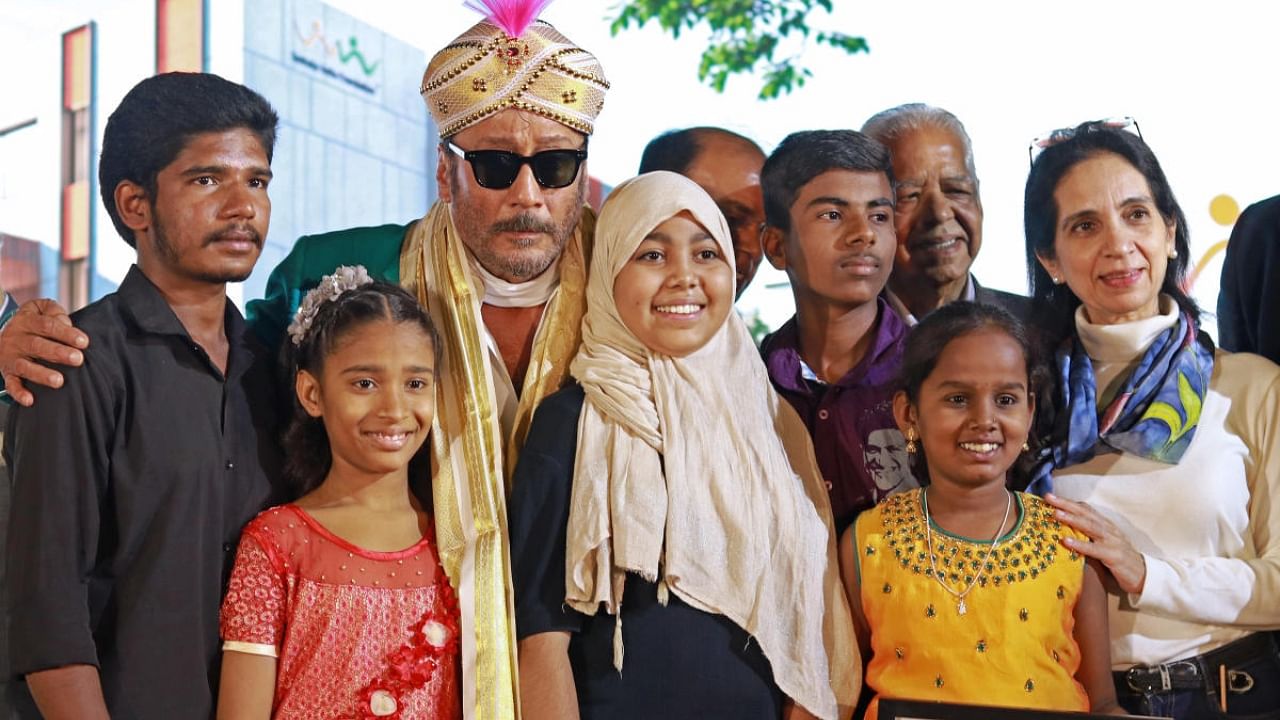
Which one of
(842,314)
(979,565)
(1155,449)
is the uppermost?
(842,314)

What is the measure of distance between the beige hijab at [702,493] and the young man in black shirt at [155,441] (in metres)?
0.78

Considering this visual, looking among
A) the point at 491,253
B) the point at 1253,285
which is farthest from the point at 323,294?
the point at 1253,285

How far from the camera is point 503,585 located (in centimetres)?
290

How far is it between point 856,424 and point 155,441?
1.66 m

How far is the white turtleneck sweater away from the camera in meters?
2.92

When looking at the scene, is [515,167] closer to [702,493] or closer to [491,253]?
[491,253]

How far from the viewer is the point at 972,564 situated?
2863 mm

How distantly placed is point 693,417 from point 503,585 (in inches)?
22.4

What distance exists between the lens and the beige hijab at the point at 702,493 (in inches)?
111

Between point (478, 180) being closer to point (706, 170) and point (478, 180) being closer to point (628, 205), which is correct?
point (628, 205)

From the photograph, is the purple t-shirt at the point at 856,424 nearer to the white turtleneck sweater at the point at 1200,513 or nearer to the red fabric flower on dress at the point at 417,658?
the white turtleneck sweater at the point at 1200,513

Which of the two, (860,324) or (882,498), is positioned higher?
(860,324)

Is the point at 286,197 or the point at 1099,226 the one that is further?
the point at 286,197

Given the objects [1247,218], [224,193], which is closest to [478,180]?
[224,193]
